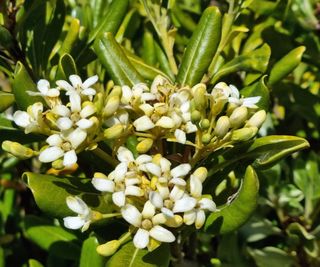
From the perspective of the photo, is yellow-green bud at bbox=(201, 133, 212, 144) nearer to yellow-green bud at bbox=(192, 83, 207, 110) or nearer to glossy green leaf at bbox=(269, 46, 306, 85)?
yellow-green bud at bbox=(192, 83, 207, 110)

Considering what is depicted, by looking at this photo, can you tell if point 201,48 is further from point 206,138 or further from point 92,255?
point 92,255

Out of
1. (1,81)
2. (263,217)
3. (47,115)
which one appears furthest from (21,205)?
(47,115)

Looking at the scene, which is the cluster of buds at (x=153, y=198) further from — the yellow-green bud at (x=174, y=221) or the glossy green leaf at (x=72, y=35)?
the glossy green leaf at (x=72, y=35)

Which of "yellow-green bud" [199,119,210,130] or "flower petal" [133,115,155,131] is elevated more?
"flower petal" [133,115,155,131]

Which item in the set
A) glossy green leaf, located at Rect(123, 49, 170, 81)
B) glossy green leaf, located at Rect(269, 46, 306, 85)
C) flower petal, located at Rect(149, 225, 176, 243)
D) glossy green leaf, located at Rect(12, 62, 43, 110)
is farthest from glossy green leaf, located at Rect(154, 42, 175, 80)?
flower petal, located at Rect(149, 225, 176, 243)

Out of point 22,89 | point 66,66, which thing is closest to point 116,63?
point 66,66

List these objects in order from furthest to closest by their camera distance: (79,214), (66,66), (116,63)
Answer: (116,63) < (66,66) < (79,214)

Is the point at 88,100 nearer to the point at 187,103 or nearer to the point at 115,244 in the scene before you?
the point at 187,103

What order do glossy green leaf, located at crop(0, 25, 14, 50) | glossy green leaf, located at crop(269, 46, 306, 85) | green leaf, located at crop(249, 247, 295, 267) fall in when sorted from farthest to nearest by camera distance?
1. green leaf, located at crop(249, 247, 295, 267)
2. glossy green leaf, located at crop(269, 46, 306, 85)
3. glossy green leaf, located at crop(0, 25, 14, 50)
